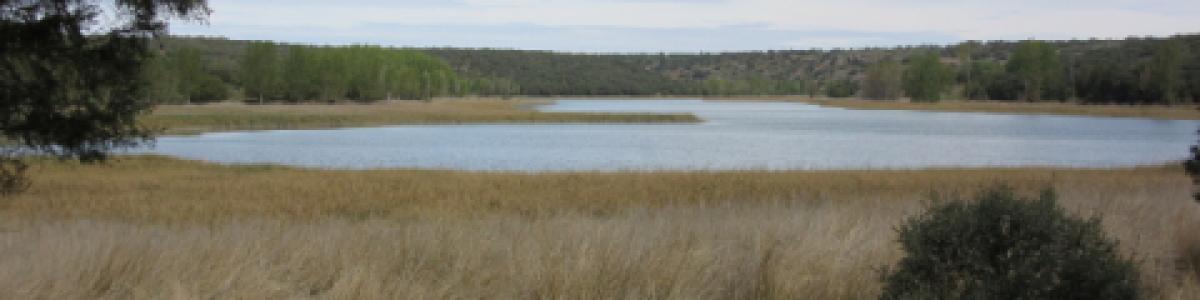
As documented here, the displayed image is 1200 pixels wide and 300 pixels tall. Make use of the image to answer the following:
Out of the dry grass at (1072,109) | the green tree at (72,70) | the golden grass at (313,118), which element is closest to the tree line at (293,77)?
the golden grass at (313,118)

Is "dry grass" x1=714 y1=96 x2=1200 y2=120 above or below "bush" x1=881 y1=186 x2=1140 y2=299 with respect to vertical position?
below

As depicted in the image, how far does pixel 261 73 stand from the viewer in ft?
345

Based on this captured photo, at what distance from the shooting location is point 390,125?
8094 cm

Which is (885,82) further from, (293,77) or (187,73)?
(187,73)

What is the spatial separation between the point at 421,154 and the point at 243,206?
25.8 m

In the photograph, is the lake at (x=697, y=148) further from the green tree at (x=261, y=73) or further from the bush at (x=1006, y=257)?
the green tree at (x=261, y=73)

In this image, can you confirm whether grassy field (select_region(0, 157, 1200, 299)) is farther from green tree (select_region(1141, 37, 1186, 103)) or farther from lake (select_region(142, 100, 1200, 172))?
green tree (select_region(1141, 37, 1186, 103))

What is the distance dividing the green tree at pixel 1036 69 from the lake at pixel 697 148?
4739 cm

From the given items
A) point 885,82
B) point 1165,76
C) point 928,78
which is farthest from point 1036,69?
point 885,82

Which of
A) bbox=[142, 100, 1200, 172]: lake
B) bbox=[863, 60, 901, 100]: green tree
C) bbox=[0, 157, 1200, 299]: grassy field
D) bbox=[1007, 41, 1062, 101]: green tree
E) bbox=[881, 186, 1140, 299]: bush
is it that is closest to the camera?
bbox=[881, 186, 1140, 299]: bush

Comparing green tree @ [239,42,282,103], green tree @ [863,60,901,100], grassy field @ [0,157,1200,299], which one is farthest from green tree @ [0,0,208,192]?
green tree @ [863,60,901,100]

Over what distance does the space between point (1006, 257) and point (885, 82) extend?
15313cm

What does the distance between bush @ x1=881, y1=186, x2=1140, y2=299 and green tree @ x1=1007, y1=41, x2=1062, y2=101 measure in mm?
116125

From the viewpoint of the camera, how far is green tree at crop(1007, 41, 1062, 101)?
379 ft
